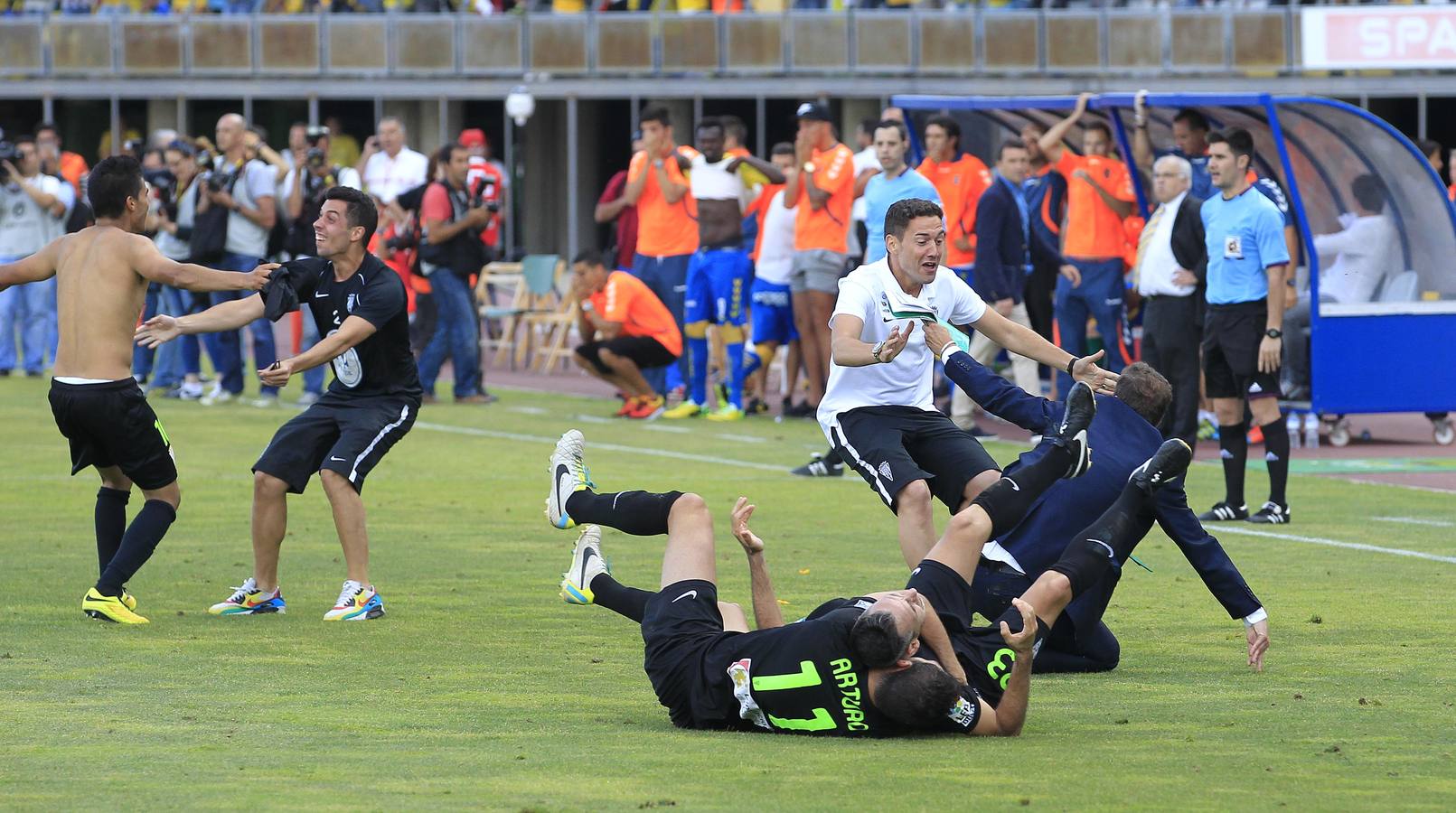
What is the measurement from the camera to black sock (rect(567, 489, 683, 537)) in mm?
7676

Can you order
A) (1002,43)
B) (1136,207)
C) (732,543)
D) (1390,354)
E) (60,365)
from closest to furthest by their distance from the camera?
(60,365) → (732,543) → (1390,354) → (1136,207) → (1002,43)

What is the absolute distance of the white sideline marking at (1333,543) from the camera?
1077 cm

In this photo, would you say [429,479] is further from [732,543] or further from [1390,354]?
[1390,354]

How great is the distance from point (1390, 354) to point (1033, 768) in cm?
1070

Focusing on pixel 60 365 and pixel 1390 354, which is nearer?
pixel 60 365

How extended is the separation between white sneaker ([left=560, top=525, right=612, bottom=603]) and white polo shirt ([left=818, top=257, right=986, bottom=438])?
1437 mm

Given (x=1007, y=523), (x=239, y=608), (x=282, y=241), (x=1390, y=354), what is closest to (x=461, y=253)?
(x=282, y=241)

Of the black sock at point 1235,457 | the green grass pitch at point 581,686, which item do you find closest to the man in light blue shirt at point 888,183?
the green grass pitch at point 581,686

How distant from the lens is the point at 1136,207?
17.0 metres

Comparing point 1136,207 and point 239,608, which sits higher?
point 1136,207

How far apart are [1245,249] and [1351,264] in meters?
4.40

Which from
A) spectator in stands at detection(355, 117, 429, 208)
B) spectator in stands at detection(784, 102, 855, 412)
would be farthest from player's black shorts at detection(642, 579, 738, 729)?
spectator in stands at detection(355, 117, 429, 208)

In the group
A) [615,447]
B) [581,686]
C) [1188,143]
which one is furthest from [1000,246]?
[581,686]

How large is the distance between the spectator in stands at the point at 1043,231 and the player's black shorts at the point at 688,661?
34.8 feet
